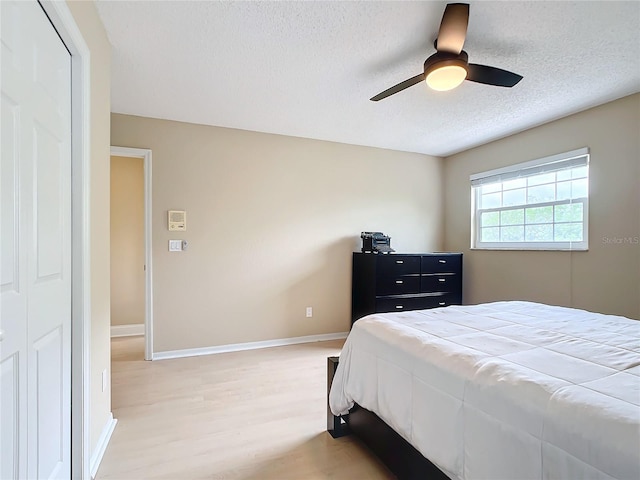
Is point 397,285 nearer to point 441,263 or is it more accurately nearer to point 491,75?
point 441,263

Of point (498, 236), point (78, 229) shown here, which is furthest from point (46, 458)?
point (498, 236)

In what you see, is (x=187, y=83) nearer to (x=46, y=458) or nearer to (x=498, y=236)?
(x=46, y=458)

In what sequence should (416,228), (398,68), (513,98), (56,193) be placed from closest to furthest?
(56,193)
(398,68)
(513,98)
(416,228)

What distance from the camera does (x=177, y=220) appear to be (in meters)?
3.37

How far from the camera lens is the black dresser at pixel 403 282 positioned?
3.75m

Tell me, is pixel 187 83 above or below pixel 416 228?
above

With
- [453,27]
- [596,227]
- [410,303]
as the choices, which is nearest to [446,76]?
[453,27]

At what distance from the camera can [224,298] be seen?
3568mm

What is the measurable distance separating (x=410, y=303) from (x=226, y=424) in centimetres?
249

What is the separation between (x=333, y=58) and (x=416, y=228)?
2.91m

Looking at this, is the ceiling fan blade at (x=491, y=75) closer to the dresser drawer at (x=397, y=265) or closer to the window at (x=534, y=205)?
the window at (x=534, y=205)

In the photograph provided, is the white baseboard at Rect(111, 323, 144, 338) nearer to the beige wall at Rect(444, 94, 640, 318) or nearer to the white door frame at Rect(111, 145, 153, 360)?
the white door frame at Rect(111, 145, 153, 360)

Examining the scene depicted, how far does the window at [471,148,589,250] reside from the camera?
319cm

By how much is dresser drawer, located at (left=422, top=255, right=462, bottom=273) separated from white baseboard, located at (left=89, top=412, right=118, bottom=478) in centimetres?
331
